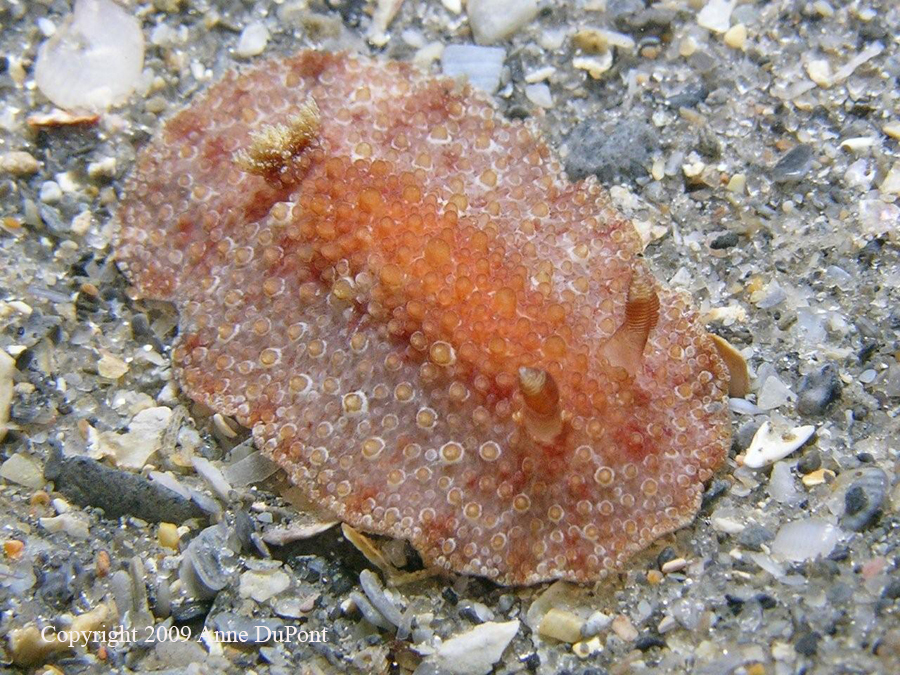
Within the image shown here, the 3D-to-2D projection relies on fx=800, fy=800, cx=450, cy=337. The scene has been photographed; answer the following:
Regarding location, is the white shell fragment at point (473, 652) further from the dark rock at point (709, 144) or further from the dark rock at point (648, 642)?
the dark rock at point (709, 144)

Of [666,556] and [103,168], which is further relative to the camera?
[103,168]

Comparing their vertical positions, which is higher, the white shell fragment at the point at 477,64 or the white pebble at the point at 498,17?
the white pebble at the point at 498,17

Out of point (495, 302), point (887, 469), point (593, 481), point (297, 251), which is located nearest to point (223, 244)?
point (297, 251)

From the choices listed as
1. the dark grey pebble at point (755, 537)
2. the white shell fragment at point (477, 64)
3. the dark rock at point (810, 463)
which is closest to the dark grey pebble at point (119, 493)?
the dark grey pebble at point (755, 537)

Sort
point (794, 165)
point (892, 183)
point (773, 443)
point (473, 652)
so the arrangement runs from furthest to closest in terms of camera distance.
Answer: point (794, 165)
point (892, 183)
point (773, 443)
point (473, 652)

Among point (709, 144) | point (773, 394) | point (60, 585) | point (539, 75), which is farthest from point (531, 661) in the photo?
point (539, 75)

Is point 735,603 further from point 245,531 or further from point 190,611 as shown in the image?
point 190,611
